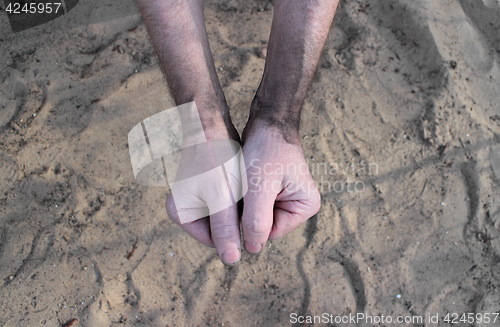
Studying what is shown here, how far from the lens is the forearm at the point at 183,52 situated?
1857 mm

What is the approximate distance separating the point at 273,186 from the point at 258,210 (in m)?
0.11

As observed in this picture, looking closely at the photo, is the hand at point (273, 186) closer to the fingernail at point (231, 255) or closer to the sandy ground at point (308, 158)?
the fingernail at point (231, 255)

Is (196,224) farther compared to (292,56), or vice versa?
(292,56)

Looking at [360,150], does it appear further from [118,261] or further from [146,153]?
[118,261]

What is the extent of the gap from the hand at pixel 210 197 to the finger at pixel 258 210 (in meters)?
0.05

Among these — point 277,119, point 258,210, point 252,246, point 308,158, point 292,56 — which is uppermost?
point 292,56

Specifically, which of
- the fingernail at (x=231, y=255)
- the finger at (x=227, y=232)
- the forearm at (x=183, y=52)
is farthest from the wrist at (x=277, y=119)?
the fingernail at (x=231, y=255)

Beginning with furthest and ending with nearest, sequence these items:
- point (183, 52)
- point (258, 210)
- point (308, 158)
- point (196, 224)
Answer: point (308, 158), point (183, 52), point (196, 224), point (258, 210)

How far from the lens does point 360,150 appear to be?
2314 millimetres

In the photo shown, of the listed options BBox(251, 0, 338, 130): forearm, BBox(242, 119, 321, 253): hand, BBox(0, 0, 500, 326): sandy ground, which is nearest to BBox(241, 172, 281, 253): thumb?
BBox(242, 119, 321, 253): hand

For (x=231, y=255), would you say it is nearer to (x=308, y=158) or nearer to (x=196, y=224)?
(x=196, y=224)

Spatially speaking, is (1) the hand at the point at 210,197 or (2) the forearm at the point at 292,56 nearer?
(1) the hand at the point at 210,197

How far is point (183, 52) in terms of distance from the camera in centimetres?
187

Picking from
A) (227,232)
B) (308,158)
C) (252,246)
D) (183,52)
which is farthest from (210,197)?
(308,158)
